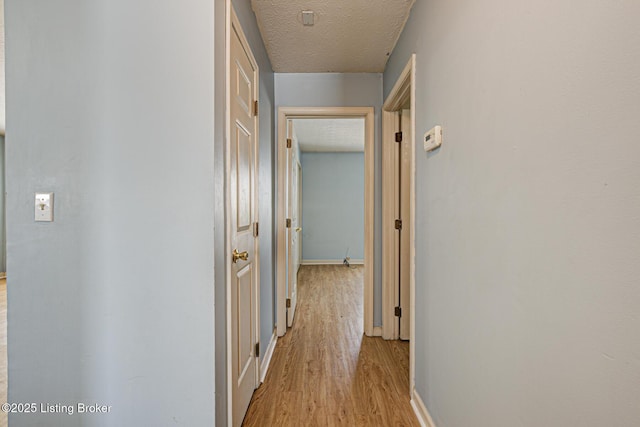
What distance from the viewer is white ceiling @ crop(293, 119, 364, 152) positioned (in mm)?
4562

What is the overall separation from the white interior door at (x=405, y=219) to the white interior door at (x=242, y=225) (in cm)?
135

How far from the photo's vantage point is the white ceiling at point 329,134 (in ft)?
15.0

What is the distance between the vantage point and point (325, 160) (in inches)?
261

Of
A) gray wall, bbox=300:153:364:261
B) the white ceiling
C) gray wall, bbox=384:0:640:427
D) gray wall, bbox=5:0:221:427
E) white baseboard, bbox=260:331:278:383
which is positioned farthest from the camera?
gray wall, bbox=300:153:364:261

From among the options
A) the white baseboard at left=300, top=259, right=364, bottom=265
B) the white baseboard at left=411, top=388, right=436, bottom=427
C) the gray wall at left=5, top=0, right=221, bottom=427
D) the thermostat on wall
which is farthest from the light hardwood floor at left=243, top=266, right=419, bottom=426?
the white baseboard at left=300, top=259, right=364, bottom=265

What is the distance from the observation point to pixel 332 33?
2180mm

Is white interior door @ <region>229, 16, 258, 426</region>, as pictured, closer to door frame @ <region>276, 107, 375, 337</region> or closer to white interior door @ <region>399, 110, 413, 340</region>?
door frame @ <region>276, 107, 375, 337</region>

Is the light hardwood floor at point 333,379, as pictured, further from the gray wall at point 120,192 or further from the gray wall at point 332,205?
the gray wall at point 332,205

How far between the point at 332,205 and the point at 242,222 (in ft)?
16.6

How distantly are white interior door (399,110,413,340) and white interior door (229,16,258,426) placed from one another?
135 cm

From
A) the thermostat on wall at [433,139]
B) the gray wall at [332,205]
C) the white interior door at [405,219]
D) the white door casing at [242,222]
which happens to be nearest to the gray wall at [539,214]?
the thermostat on wall at [433,139]

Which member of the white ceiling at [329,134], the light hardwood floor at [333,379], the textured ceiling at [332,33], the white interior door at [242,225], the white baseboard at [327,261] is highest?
the white ceiling at [329,134]

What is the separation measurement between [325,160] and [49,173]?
18.4 feet

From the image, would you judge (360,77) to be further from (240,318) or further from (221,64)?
(240,318)
